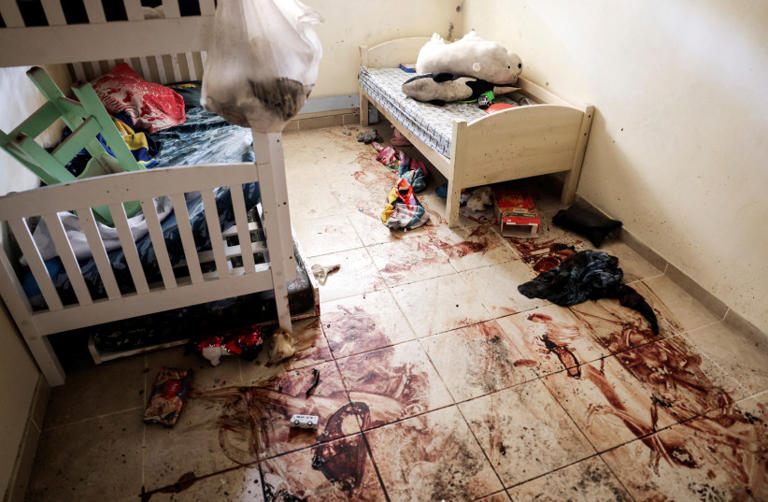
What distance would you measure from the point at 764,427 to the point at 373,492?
1.48 m

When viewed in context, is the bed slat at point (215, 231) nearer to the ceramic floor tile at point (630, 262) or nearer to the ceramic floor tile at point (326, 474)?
the ceramic floor tile at point (326, 474)

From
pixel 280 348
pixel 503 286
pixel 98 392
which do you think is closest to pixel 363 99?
pixel 503 286

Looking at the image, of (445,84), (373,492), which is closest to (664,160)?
(445,84)

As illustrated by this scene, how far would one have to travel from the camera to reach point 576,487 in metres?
1.73

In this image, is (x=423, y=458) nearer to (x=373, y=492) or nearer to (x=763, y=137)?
(x=373, y=492)

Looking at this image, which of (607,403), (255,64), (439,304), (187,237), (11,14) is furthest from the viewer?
(439,304)

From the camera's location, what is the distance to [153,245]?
190 centimetres

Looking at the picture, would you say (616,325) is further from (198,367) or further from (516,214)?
(198,367)

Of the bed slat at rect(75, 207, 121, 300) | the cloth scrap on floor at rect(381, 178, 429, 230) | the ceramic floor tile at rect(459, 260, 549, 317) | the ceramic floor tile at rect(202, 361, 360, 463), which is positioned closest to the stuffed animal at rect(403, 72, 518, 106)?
the cloth scrap on floor at rect(381, 178, 429, 230)

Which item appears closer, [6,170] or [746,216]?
[6,170]

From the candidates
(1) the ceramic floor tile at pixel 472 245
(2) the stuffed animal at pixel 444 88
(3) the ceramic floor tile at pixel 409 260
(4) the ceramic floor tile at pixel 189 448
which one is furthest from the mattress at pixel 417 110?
(4) the ceramic floor tile at pixel 189 448

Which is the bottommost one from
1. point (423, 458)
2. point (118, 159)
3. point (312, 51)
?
point (423, 458)

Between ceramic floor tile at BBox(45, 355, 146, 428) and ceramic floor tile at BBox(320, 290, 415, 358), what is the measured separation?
80cm

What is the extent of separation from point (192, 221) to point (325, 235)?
1030mm
